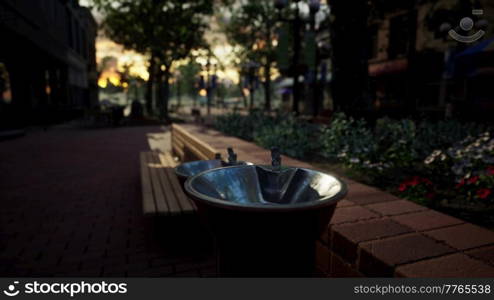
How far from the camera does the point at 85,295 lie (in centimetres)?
170

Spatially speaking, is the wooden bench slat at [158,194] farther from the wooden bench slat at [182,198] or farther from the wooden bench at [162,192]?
the wooden bench slat at [182,198]

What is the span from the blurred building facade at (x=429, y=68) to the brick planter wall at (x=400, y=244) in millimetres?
9579

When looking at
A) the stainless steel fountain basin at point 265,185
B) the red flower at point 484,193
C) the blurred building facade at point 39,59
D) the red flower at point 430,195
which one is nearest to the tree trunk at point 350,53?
the red flower at point 430,195

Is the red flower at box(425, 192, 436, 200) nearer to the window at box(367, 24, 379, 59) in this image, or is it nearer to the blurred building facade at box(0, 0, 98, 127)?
the blurred building facade at box(0, 0, 98, 127)

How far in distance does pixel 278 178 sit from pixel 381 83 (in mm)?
23019

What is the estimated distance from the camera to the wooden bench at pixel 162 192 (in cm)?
324

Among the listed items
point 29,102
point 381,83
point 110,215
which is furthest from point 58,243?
point 381,83

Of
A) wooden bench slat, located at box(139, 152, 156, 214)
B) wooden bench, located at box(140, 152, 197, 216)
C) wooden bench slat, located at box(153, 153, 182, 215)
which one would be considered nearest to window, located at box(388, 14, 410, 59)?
wooden bench, located at box(140, 152, 197, 216)

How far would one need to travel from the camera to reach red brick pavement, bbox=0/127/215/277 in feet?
10.1
